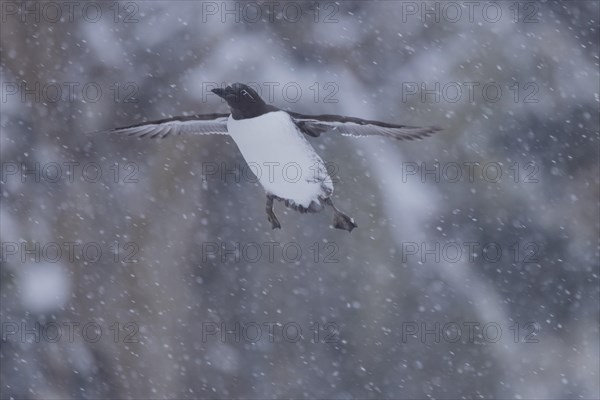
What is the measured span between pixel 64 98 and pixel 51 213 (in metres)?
0.41

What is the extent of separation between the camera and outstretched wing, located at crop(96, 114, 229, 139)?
254cm

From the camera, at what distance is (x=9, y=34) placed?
11.5ft

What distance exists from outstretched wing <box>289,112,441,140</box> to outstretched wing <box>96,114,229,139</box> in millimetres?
206

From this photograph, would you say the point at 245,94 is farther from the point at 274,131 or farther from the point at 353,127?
the point at 353,127

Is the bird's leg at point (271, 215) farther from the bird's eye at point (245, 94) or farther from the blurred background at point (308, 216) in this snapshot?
the blurred background at point (308, 216)

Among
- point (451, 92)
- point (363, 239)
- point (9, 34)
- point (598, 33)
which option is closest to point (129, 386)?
point (363, 239)

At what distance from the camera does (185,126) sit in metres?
2.57

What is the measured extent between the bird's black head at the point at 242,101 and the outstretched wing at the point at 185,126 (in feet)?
0.23

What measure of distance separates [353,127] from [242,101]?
28 centimetres

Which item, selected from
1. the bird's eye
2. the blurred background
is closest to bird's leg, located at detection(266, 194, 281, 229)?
the bird's eye

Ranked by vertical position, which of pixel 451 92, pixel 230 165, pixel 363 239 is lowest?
pixel 363 239

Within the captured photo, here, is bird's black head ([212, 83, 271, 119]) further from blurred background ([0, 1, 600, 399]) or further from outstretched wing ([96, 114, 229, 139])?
blurred background ([0, 1, 600, 399])

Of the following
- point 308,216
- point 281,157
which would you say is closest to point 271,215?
point 281,157

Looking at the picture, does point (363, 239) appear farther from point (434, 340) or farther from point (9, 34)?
point (9, 34)
